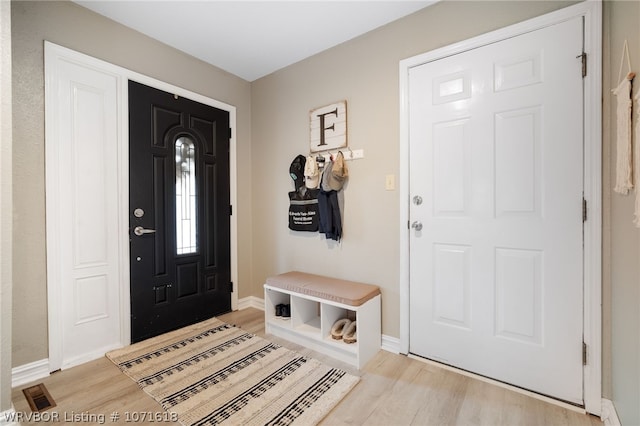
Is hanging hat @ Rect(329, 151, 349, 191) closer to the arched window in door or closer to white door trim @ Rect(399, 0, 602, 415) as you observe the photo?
the arched window in door

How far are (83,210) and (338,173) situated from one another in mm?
1934

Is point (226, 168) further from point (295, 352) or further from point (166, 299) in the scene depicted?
point (295, 352)

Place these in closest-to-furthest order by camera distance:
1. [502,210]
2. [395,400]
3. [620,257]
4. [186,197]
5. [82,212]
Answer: [620,257], [395,400], [502,210], [82,212], [186,197]

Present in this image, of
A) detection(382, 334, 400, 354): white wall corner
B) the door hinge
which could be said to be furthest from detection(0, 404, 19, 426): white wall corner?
the door hinge

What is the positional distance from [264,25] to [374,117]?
114cm

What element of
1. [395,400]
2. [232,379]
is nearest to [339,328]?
[395,400]

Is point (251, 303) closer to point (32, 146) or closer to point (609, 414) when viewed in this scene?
point (32, 146)

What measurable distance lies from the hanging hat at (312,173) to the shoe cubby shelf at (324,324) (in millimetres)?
973

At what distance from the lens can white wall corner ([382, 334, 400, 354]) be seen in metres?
2.14

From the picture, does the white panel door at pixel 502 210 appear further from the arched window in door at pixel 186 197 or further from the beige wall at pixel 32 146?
the beige wall at pixel 32 146

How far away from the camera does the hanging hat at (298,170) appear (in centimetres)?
268

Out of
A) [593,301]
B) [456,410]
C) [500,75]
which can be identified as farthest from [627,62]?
[456,410]

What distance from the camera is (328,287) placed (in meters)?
2.22

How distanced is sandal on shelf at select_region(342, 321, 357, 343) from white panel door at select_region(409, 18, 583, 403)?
1.43 ft
